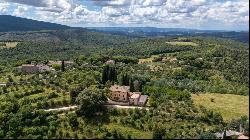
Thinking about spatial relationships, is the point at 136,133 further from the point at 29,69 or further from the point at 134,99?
the point at 29,69

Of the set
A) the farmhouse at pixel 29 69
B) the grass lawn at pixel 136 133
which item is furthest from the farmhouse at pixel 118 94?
the farmhouse at pixel 29 69

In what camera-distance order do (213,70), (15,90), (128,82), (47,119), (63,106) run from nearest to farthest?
(47,119) < (63,106) < (15,90) < (128,82) < (213,70)

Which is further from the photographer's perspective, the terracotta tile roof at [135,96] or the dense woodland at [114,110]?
the terracotta tile roof at [135,96]

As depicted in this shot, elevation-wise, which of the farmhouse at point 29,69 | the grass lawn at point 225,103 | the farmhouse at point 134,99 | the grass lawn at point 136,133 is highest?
the grass lawn at point 136,133

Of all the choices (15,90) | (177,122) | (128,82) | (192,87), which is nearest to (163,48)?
(192,87)

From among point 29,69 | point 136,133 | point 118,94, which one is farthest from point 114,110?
point 29,69

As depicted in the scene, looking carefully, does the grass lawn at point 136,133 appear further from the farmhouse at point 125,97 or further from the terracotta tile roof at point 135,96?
the terracotta tile roof at point 135,96

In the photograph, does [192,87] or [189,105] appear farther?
[192,87]

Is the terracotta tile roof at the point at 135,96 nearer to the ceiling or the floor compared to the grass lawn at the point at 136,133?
nearer to the floor

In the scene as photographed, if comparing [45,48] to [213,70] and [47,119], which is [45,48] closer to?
[213,70]
